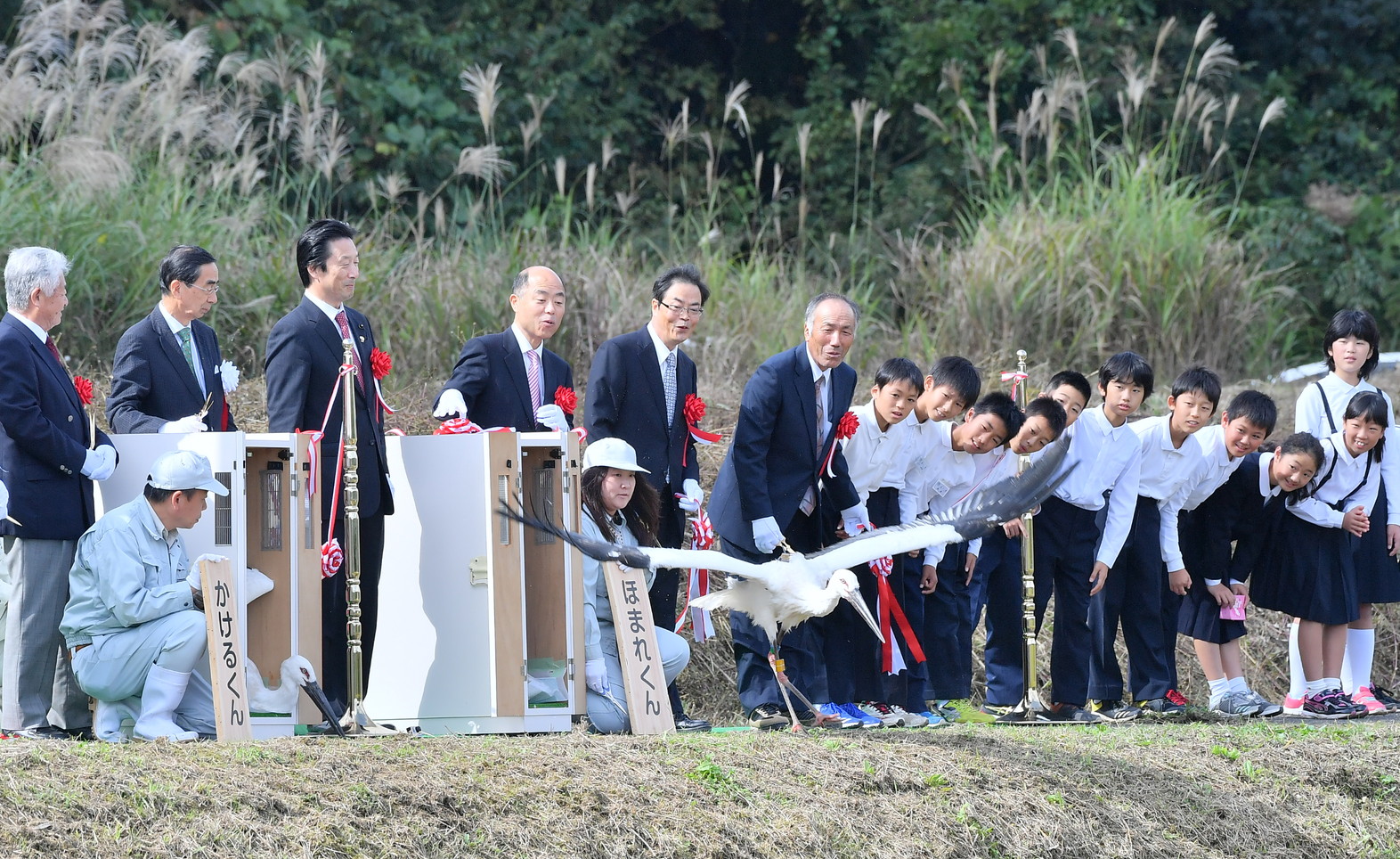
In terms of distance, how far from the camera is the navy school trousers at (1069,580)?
6.82 m

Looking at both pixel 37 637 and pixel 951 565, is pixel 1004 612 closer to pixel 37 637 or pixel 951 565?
pixel 951 565

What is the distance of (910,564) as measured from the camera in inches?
265

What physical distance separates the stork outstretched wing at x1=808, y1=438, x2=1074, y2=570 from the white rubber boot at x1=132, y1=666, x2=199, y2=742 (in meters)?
2.16

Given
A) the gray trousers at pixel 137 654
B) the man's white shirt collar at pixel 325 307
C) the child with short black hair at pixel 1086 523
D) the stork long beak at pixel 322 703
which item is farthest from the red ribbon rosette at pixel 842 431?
the gray trousers at pixel 137 654

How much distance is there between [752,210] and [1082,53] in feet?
11.0

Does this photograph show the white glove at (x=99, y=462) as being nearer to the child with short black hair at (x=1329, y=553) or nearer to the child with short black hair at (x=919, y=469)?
the child with short black hair at (x=919, y=469)

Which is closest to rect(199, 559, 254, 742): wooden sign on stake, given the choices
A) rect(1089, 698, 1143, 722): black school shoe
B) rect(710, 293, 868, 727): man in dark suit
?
rect(710, 293, 868, 727): man in dark suit

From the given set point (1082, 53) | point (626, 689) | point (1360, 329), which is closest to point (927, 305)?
point (1360, 329)

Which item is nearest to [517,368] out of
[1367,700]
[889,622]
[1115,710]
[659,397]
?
[659,397]

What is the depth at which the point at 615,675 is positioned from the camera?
19.8 feet

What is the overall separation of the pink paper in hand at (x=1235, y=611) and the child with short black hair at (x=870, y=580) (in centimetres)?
147

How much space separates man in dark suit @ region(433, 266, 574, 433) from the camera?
6172mm

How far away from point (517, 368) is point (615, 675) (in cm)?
125

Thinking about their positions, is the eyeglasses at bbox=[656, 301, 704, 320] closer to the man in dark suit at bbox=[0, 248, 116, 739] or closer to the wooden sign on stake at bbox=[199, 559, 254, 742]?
the wooden sign on stake at bbox=[199, 559, 254, 742]
